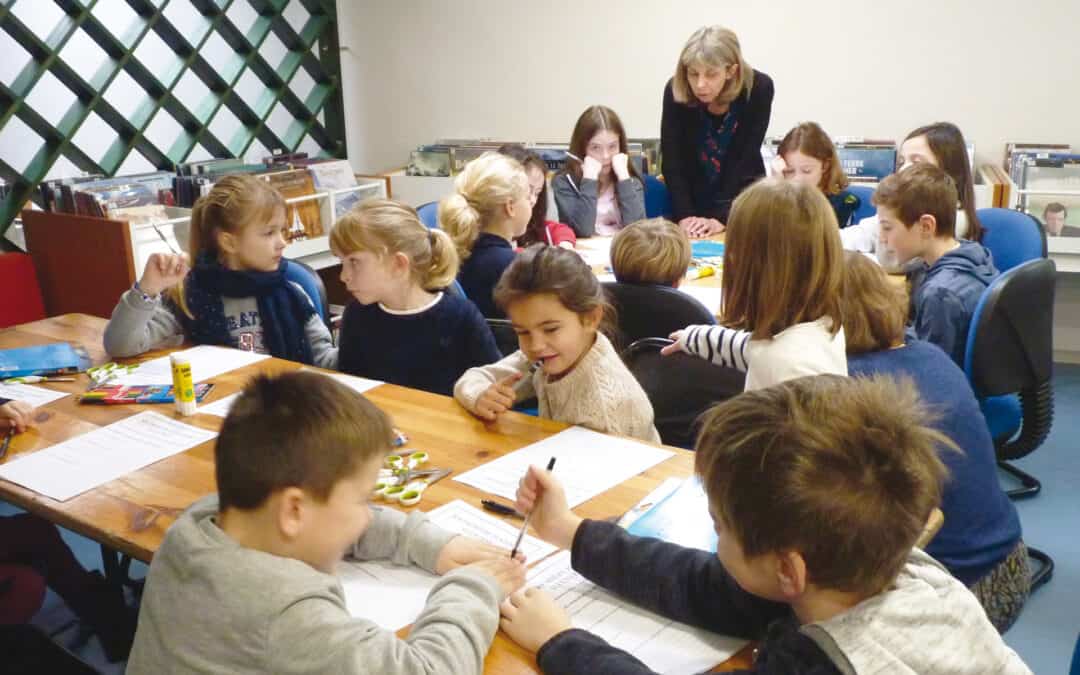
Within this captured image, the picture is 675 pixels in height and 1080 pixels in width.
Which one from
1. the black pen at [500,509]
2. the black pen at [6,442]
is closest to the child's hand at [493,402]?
the black pen at [500,509]

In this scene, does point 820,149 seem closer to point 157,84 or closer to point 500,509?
point 500,509

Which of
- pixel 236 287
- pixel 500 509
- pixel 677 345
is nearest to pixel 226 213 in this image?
pixel 236 287

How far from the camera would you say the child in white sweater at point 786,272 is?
1.43 meters

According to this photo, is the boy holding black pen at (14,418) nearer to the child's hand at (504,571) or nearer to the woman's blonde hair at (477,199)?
the child's hand at (504,571)

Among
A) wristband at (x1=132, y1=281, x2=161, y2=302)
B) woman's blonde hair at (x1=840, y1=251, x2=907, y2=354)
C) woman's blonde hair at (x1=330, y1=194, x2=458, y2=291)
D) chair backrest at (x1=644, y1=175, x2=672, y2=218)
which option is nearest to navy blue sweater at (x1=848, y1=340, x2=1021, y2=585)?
woman's blonde hair at (x1=840, y1=251, x2=907, y2=354)

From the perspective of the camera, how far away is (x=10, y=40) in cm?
322

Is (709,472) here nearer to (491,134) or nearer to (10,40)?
(10,40)

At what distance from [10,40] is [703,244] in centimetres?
256

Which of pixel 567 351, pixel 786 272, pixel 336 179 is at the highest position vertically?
pixel 336 179

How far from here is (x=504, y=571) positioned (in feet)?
3.36

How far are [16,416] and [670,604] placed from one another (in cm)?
120

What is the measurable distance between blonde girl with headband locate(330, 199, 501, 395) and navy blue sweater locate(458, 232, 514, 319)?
15.1 inches

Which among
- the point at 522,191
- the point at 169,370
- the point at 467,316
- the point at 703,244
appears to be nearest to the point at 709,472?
the point at 467,316

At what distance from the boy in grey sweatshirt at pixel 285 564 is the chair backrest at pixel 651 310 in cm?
103
